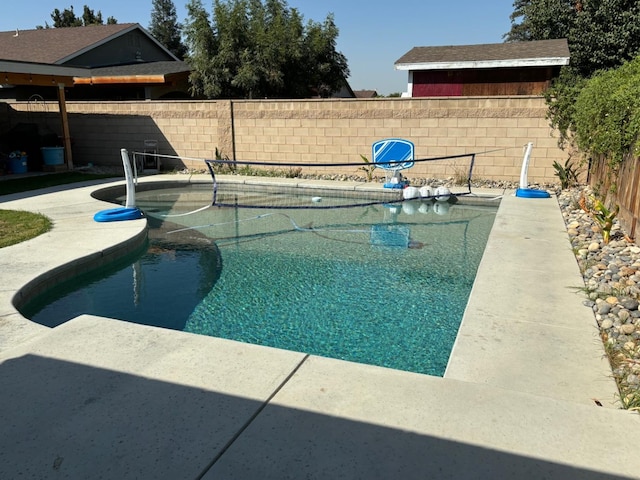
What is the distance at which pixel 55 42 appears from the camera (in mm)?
24047

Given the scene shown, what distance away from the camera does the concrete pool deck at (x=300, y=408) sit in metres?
2.38

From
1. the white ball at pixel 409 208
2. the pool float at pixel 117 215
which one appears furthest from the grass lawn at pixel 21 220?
the white ball at pixel 409 208

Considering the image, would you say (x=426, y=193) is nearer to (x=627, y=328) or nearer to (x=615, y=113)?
(x=615, y=113)

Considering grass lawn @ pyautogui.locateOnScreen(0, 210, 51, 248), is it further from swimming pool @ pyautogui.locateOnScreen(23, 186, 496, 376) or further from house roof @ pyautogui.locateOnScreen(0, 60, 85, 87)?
house roof @ pyautogui.locateOnScreen(0, 60, 85, 87)

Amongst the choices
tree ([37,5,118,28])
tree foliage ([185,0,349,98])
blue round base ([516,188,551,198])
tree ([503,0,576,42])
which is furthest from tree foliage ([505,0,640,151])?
tree ([37,5,118,28])

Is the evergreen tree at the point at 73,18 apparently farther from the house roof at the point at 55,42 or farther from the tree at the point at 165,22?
the house roof at the point at 55,42

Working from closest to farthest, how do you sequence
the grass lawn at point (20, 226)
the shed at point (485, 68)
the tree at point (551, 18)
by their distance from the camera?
1. the grass lawn at point (20, 226)
2. the shed at point (485, 68)
3. the tree at point (551, 18)

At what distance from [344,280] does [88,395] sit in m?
3.83

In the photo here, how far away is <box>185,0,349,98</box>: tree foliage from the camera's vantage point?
857 inches

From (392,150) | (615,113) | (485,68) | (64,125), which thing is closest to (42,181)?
(64,125)

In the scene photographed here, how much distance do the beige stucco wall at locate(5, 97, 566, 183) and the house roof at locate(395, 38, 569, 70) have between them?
5821 mm

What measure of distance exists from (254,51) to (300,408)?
21661 millimetres

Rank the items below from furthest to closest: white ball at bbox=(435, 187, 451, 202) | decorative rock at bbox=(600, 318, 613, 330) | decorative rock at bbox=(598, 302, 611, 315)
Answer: white ball at bbox=(435, 187, 451, 202), decorative rock at bbox=(598, 302, 611, 315), decorative rock at bbox=(600, 318, 613, 330)

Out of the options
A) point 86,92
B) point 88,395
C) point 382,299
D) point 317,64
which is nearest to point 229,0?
point 317,64
